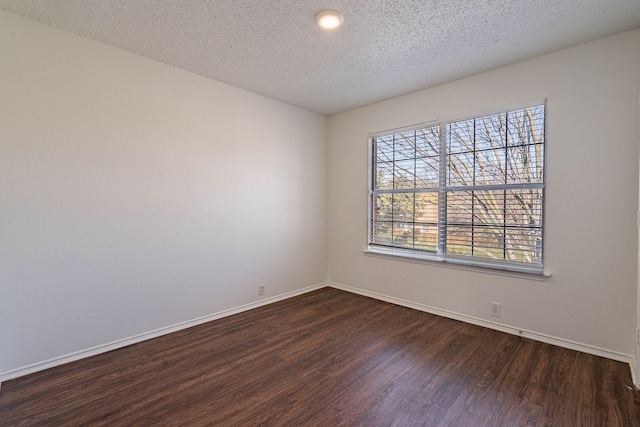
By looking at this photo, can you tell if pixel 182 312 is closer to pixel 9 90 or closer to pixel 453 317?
pixel 9 90

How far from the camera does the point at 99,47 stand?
245cm

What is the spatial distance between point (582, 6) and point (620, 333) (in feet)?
7.93

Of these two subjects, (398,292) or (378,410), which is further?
(398,292)

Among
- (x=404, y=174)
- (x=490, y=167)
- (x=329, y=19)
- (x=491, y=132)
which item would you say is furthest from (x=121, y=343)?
(x=491, y=132)

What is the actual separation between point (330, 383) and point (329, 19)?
2578 millimetres

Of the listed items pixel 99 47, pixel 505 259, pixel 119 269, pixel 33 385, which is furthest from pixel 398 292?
pixel 99 47

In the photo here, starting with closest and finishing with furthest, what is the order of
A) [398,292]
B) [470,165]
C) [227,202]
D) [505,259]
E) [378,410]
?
[378,410] < [505,259] < [470,165] < [227,202] < [398,292]

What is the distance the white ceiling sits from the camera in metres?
2.01

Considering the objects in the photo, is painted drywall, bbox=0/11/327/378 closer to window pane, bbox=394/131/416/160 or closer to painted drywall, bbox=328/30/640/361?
window pane, bbox=394/131/416/160

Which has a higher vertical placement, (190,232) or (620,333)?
(190,232)

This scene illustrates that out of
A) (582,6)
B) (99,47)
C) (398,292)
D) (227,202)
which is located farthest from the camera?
(398,292)

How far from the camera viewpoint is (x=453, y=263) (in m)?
3.21

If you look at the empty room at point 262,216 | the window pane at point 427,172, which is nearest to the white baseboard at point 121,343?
the empty room at point 262,216

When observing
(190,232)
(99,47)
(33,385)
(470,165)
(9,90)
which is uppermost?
(99,47)
